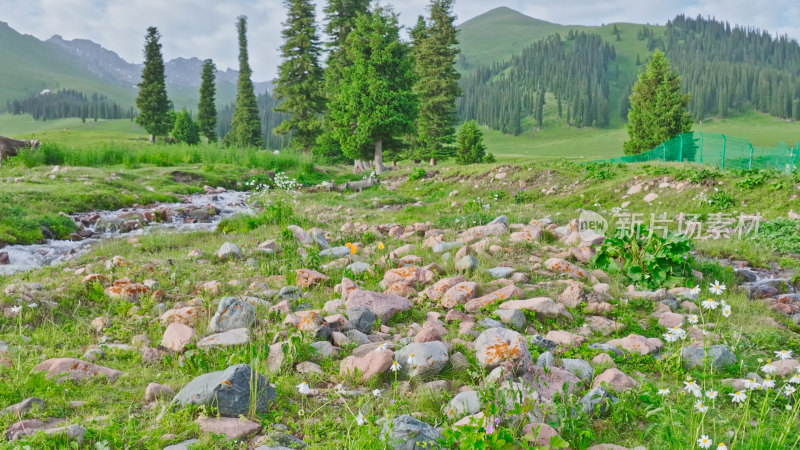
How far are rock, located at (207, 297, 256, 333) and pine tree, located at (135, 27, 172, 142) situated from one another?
6292 centimetres

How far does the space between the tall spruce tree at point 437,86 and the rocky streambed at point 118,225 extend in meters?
26.2

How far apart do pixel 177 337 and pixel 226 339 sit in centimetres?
44

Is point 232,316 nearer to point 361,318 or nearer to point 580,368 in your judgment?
point 361,318

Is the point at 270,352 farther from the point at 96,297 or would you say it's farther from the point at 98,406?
the point at 96,297

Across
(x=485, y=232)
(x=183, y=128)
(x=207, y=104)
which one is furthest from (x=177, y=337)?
(x=207, y=104)

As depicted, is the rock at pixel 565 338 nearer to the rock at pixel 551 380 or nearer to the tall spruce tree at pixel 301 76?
the rock at pixel 551 380

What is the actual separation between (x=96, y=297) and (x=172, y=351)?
1938 mm

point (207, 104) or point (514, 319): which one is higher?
point (207, 104)

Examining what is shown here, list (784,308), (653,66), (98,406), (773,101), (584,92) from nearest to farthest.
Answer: (98,406)
(784,308)
(653,66)
(773,101)
(584,92)

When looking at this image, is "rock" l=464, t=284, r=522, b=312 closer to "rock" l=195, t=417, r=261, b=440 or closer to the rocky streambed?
"rock" l=195, t=417, r=261, b=440

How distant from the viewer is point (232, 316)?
13.7 ft

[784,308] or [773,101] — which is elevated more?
[773,101]

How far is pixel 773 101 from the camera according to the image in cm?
13338

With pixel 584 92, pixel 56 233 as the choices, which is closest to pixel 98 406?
pixel 56 233
